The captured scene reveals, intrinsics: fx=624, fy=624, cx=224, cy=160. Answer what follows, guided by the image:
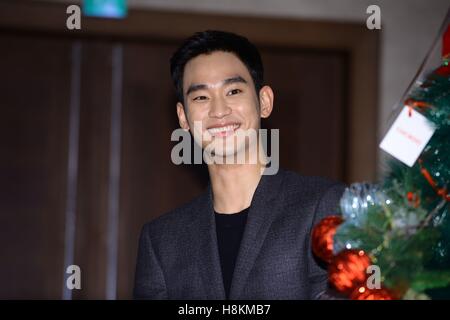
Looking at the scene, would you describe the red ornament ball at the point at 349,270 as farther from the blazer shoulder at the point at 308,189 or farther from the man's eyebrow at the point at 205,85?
the man's eyebrow at the point at 205,85

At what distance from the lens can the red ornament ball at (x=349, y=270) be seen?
0.92 m

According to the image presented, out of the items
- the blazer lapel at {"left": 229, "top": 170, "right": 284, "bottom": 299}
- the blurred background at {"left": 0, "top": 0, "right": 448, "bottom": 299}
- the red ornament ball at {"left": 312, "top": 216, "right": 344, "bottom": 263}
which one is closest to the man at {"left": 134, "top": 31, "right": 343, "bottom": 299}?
the blazer lapel at {"left": 229, "top": 170, "right": 284, "bottom": 299}

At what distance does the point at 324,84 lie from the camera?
8.93 ft

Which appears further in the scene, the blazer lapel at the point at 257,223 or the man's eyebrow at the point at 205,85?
the man's eyebrow at the point at 205,85

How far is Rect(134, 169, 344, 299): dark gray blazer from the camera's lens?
126cm

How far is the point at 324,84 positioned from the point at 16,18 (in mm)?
1303

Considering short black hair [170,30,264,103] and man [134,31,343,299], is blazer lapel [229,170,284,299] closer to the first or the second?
man [134,31,343,299]

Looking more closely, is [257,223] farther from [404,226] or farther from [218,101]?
[404,226]

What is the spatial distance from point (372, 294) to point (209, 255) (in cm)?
54

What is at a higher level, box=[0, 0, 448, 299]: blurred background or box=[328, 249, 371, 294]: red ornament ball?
box=[0, 0, 448, 299]: blurred background

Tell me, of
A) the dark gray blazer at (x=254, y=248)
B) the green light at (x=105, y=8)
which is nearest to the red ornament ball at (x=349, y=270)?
the dark gray blazer at (x=254, y=248)

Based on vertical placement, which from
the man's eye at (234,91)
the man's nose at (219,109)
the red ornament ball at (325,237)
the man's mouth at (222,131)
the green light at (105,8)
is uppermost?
the green light at (105,8)

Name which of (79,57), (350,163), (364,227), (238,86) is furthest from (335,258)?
(79,57)
